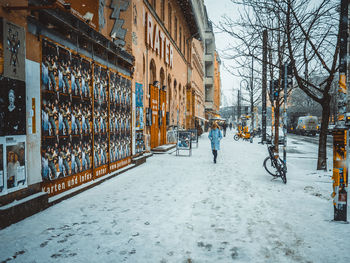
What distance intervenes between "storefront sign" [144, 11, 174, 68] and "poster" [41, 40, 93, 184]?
749 centimetres

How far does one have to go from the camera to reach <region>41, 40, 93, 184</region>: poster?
5.63m

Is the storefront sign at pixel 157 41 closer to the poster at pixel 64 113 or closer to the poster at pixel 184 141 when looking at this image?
the poster at pixel 184 141

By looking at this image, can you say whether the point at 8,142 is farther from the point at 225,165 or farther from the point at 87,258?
the point at 225,165

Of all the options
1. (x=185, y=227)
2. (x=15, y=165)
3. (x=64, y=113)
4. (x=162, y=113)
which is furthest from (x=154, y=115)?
(x=185, y=227)

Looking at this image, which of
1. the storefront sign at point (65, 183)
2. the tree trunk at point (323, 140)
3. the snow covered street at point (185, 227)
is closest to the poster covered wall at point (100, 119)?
the storefront sign at point (65, 183)

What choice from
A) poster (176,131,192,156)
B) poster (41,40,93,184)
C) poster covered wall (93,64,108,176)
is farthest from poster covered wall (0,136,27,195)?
poster (176,131,192,156)

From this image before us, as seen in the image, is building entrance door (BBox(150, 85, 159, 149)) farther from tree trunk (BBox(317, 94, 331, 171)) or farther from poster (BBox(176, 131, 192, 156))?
tree trunk (BBox(317, 94, 331, 171))

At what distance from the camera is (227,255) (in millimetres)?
3604

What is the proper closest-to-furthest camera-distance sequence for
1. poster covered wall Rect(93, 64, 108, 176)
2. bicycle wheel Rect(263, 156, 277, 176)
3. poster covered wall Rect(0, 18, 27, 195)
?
poster covered wall Rect(0, 18, 27, 195) → poster covered wall Rect(93, 64, 108, 176) → bicycle wheel Rect(263, 156, 277, 176)

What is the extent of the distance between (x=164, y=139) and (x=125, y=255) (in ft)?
50.7

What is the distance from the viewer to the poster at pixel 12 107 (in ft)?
14.5

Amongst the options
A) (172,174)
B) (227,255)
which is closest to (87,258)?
(227,255)

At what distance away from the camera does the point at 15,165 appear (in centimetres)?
471

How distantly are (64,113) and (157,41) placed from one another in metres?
10.8
